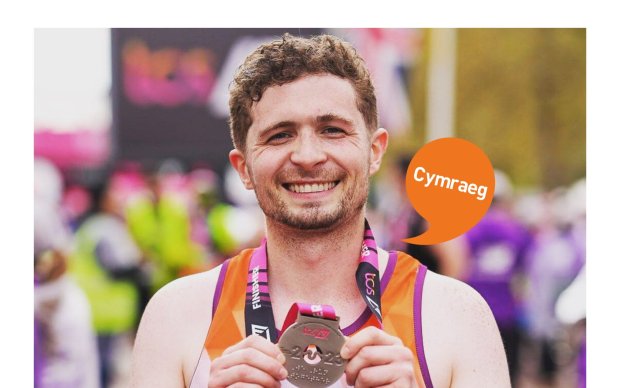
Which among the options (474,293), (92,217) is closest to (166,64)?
(92,217)

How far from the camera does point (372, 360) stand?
2.62m

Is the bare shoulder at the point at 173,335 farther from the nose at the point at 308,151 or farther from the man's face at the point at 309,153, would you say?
the nose at the point at 308,151

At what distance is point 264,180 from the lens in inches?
120

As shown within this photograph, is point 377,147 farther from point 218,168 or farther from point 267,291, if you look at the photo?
point 218,168

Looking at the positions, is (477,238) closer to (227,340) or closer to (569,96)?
(569,96)

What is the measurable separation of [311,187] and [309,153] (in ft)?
0.43

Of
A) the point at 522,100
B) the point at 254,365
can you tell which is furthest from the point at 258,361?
the point at 522,100

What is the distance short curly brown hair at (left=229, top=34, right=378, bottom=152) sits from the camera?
3092 millimetres

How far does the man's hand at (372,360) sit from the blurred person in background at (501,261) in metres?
1.28

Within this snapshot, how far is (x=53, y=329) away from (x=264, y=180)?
65.5 inches

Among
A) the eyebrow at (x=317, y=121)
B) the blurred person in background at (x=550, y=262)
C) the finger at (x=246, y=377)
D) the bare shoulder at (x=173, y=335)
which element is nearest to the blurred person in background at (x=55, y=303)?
the bare shoulder at (x=173, y=335)

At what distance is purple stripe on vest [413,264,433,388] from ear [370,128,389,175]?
0.46m

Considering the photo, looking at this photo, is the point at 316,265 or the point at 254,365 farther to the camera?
the point at 316,265

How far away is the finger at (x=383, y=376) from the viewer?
2611 mm
